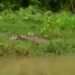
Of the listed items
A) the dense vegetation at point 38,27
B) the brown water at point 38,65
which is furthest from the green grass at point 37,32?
the brown water at point 38,65

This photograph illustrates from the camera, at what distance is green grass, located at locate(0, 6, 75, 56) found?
13.2 m

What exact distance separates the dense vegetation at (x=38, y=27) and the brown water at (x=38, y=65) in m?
0.54

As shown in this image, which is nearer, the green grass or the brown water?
the brown water

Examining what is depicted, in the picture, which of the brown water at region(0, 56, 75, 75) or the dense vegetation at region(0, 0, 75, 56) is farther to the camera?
the dense vegetation at region(0, 0, 75, 56)

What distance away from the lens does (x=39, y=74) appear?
10.2m

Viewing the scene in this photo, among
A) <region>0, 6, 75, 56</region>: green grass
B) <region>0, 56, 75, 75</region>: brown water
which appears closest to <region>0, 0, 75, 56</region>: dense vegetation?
Answer: <region>0, 6, 75, 56</region>: green grass

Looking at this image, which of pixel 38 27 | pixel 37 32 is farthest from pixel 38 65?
pixel 38 27

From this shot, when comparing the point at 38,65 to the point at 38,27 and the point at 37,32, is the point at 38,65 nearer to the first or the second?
the point at 37,32

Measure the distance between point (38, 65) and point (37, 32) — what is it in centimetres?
522

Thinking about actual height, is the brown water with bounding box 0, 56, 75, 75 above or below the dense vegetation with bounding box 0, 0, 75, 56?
below

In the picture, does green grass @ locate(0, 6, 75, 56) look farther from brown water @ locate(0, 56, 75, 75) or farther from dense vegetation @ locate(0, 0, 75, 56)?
brown water @ locate(0, 56, 75, 75)

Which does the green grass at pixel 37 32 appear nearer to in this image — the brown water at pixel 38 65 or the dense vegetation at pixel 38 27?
the dense vegetation at pixel 38 27

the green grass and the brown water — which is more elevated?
the green grass

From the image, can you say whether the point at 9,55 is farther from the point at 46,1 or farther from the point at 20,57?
the point at 46,1
